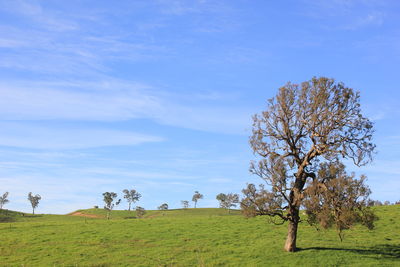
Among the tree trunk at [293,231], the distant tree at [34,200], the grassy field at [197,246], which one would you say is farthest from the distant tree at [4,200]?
the tree trunk at [293,231]

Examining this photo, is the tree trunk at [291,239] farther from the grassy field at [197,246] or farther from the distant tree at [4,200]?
the distant tree at [4,200]

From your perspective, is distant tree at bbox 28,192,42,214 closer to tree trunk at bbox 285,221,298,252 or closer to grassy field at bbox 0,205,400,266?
grassy field at bbox 0,205,400,266

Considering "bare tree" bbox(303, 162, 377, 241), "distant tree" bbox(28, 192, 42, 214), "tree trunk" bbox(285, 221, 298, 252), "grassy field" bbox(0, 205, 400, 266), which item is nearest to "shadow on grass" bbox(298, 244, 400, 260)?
"grassy field" bbox(0, 205, 400, 266)

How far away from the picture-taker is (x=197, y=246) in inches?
1731

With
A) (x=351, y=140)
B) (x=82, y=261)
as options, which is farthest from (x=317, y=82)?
(x=82, y=261)

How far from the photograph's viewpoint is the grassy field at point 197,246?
37.5 m

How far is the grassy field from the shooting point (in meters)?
37.5

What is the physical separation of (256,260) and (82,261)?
18528 mm

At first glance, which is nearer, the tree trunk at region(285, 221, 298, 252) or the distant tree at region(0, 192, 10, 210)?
the tree trunk at region(285, 221, 298, 252)

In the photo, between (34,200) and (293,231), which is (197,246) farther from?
(34,200)

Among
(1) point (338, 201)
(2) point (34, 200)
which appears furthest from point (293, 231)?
(2) point (34, 200)

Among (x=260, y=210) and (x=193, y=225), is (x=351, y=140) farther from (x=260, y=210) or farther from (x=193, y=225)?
(x=193, y=225)

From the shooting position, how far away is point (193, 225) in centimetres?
6025

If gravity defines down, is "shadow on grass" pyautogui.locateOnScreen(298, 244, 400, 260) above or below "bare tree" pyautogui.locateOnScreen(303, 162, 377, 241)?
below
